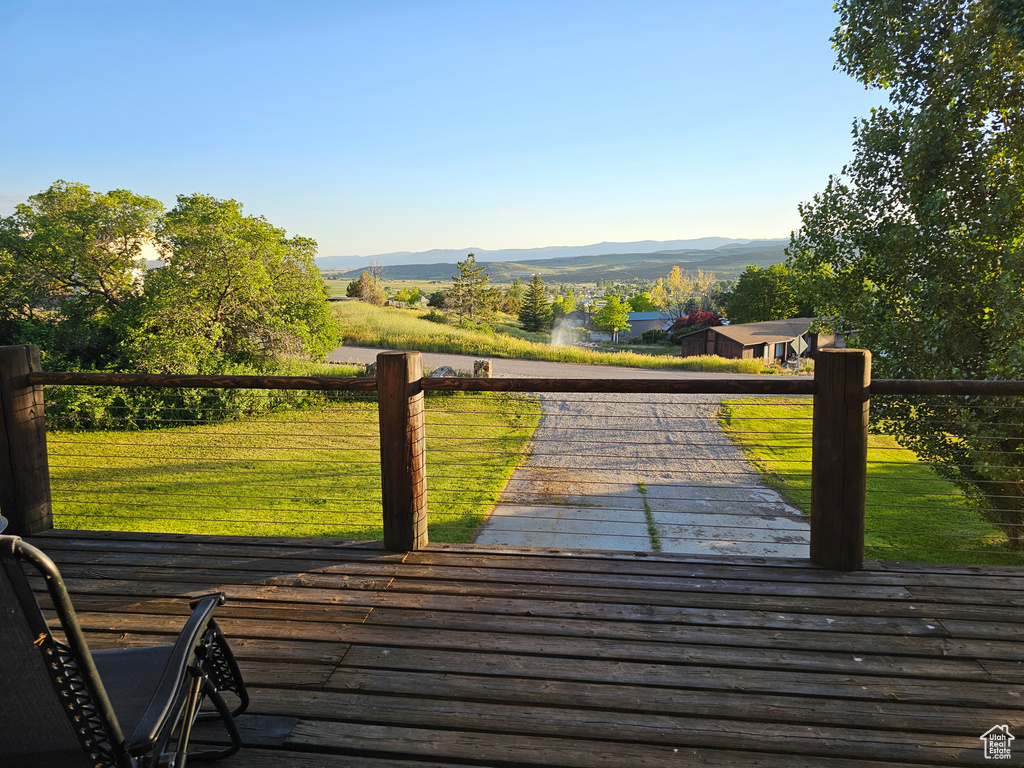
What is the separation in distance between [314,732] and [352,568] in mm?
1173

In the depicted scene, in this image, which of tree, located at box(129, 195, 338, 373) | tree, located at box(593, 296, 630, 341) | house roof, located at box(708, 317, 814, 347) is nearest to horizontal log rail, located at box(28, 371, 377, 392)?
tree, located at box(129, 195, 338, 373)

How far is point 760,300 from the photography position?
1806 inches

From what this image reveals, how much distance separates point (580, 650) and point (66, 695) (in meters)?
1.64

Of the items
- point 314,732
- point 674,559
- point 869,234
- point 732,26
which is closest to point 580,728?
point 314,732

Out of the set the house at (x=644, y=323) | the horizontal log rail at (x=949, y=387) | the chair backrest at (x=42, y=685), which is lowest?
the house at (x=644, y=323)

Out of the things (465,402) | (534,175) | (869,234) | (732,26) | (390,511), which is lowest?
(465,402)

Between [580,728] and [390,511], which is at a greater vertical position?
[390,511]

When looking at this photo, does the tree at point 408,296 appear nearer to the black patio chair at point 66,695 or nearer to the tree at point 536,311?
the tree at point 536,311

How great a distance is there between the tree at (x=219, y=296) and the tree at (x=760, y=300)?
36.4 metres

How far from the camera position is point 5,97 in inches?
963

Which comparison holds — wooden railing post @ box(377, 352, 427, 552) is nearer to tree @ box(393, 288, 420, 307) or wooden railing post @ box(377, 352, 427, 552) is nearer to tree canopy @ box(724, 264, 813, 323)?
tree canopy @ box(724, 264, 813, 323)

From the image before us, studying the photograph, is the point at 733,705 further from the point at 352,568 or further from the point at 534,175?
the point at 534,175

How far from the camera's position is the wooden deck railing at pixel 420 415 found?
2873mm

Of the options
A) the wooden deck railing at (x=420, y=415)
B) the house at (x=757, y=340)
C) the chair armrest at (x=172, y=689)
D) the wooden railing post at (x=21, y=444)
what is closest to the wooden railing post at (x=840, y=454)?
the wooden deck railing at (x=420, y=415)
